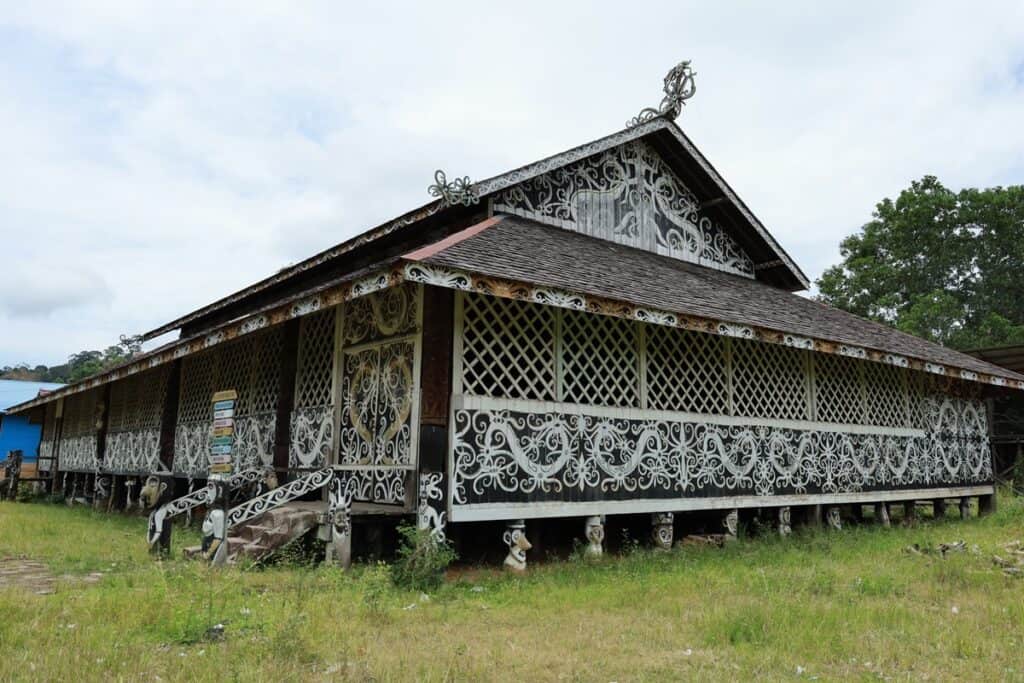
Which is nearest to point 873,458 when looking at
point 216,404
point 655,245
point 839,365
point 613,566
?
point 839,365

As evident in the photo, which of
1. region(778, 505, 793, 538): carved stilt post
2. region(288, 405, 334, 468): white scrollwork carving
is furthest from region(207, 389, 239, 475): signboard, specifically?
region(778, 505, 793, 538): carved stilt post

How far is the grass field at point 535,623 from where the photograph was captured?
4.33 meters

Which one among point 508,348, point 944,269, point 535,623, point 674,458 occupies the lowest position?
point 535,623

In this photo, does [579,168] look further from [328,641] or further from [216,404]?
[328,641]

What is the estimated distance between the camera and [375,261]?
424 inches

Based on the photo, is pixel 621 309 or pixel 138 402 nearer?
pixel 621 309

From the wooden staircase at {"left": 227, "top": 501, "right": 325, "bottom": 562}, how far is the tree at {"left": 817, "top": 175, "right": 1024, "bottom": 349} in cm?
2784

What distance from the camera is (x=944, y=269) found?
106 ft

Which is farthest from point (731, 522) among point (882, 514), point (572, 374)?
point (882, 514)

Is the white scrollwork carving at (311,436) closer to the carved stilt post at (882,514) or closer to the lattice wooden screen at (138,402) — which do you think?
the lattice wooden screen at (138,402)

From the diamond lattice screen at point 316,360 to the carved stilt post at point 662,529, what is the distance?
4.21 metres

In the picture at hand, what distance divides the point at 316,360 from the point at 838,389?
7668 mm

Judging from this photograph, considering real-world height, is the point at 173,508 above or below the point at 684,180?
below

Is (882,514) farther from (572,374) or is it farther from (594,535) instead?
(572,374)
